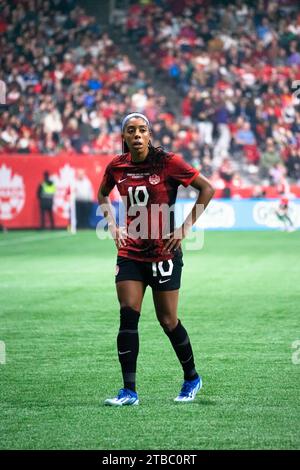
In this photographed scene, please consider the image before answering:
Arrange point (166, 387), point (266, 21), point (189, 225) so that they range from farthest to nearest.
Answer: point (266, 21)
point (166, 387)
point (189, 225)

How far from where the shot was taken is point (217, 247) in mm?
24438

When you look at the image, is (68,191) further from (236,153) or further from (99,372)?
(99,372)

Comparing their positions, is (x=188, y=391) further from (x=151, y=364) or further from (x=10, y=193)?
(x=10, y=193)

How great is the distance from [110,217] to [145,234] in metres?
A: 0.48

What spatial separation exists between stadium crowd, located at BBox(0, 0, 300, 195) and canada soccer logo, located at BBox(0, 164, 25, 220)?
154 cm

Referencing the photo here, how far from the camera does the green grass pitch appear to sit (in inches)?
256

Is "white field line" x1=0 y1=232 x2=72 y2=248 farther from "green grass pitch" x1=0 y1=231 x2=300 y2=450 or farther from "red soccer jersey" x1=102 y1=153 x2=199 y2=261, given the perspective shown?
"red soccer jersey" x1=102 y1=153 x2=199 y2=261

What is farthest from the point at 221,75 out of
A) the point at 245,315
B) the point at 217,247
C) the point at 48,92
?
the point at 245,315

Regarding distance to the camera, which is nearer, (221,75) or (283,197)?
(283,197)

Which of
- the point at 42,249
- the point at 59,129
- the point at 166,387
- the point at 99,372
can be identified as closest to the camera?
the point at 166,387

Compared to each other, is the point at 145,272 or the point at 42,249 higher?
the point at 145,272

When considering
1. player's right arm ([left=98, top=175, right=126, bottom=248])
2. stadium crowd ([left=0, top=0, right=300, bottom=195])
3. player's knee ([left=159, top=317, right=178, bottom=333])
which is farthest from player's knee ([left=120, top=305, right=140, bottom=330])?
stadium crowd ([left=0, top=0, right=300, bottom=195])

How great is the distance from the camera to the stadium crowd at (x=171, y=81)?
32250 mm
